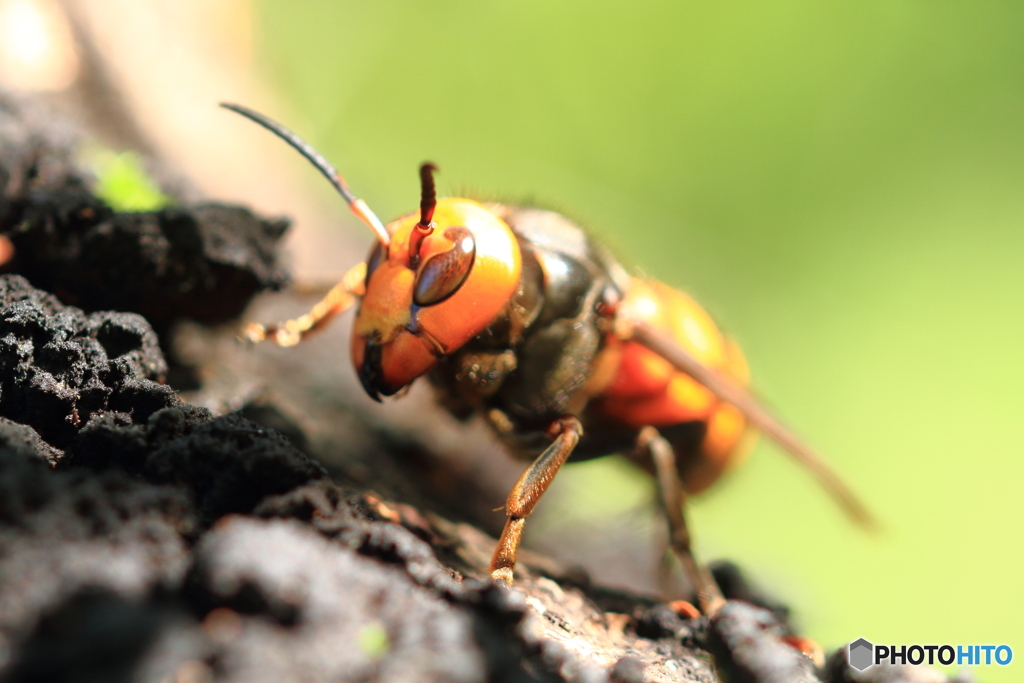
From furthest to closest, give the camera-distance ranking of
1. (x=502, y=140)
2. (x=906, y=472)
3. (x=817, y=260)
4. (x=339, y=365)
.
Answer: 1. (x=502, y=140)
2. (x=817, y=260)
3. (x=906, y=472)
4. (x=339, y=365)

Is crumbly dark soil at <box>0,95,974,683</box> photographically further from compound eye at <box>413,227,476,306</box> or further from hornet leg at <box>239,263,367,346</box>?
compound eye at <box>413,227,476,306</box>


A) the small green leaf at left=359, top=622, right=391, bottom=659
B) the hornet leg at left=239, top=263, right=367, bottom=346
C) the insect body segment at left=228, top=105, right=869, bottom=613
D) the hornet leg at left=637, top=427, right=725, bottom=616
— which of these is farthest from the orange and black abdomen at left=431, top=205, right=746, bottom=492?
the small green leaf at left=359, top=622, right=391, bottom=659

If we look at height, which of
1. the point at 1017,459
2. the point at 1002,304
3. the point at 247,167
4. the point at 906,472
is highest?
the point at 1002,304

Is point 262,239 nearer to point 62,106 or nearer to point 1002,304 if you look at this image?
point 62,106

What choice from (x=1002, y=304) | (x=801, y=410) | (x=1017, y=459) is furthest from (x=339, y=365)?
(x=1002, y=304)

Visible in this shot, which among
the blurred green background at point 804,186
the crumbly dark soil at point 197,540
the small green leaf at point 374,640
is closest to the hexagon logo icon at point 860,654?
the crumbly dark soil at point 197,540
